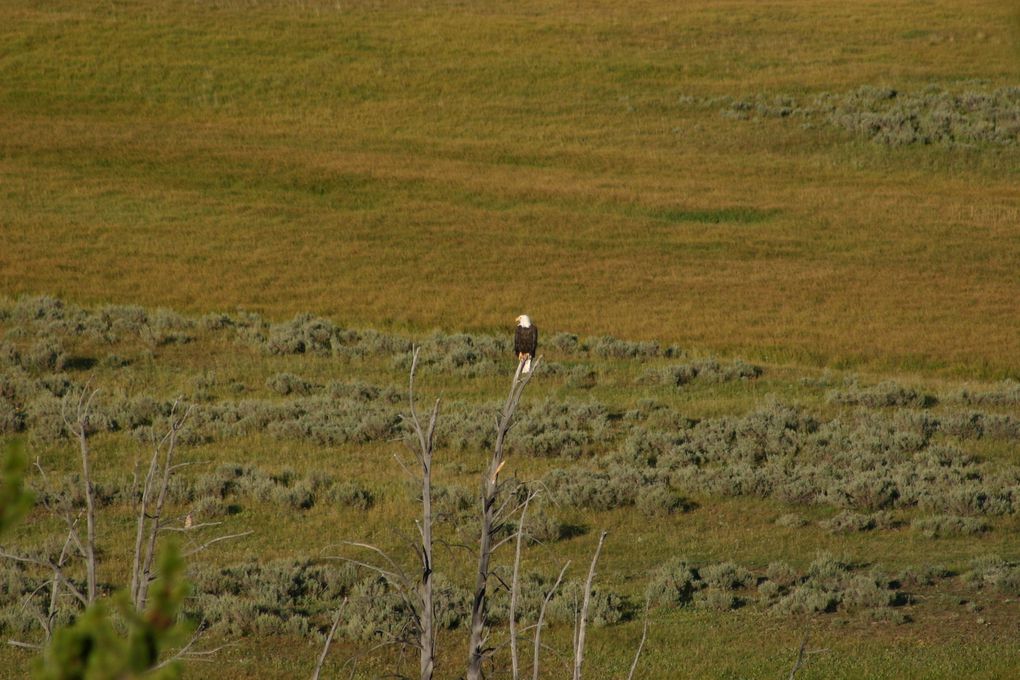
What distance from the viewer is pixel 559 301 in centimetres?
3750

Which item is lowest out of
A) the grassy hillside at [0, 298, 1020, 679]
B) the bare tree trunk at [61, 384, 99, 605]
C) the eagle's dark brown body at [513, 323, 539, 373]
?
the grassy hillside at [0, 298, 1020, 679]

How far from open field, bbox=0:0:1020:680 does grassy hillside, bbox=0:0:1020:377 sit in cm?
21

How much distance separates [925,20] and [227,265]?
5336 centimetres

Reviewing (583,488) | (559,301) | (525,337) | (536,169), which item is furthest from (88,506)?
(536,169)

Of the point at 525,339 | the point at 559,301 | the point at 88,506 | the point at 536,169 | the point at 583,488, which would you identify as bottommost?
the point at 559,301

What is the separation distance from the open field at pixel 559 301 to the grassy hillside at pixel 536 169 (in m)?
0.21

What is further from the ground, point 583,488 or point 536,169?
point 536,169

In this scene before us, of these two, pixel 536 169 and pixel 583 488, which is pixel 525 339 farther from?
pixel 536 169

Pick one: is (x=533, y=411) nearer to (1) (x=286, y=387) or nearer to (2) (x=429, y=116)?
(1) (x=286, y=387)

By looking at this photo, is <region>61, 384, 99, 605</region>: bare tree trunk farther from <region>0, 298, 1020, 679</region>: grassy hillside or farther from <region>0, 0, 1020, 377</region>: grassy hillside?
<region>0, 0, 1020, 377</region>: grassy hillside

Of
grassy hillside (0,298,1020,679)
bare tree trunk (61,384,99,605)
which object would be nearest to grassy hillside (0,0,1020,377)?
grassy hillside (0,298,1020,679)

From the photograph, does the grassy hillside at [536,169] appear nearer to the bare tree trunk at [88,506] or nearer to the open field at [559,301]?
the open field at [559,301]

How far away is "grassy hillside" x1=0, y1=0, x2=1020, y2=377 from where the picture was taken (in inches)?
1475

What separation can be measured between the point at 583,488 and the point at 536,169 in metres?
36.3
